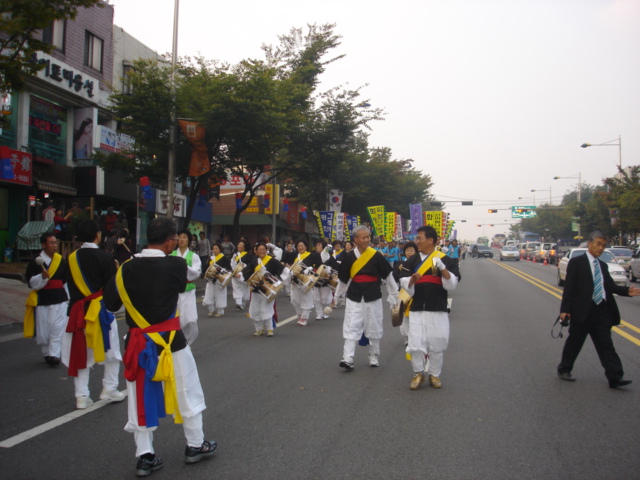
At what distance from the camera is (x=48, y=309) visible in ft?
24.4

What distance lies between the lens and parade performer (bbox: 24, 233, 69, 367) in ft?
24.3

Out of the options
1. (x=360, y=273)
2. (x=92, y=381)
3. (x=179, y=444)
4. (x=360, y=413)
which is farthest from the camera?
(x=360, y=273)

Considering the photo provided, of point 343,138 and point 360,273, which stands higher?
point 343,138

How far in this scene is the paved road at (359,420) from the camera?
4047 millimetres

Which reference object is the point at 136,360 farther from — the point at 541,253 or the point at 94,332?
the point at 541,253

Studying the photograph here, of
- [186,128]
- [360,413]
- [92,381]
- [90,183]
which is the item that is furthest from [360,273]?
[90,183]

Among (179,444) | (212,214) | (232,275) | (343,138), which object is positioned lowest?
(179,444)

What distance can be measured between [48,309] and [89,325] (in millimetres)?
2287

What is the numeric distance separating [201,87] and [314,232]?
29317mm

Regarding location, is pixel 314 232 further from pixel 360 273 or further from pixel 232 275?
pixel 360 273

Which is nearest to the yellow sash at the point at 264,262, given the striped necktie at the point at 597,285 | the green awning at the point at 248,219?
the striped necktie at the point at 597,285

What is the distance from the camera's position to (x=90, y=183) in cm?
2081

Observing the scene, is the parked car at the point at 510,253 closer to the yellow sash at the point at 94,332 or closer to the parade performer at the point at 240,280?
the parade performer at the point at 240,280

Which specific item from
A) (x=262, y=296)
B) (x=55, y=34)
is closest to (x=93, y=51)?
(x=55, y=34)
